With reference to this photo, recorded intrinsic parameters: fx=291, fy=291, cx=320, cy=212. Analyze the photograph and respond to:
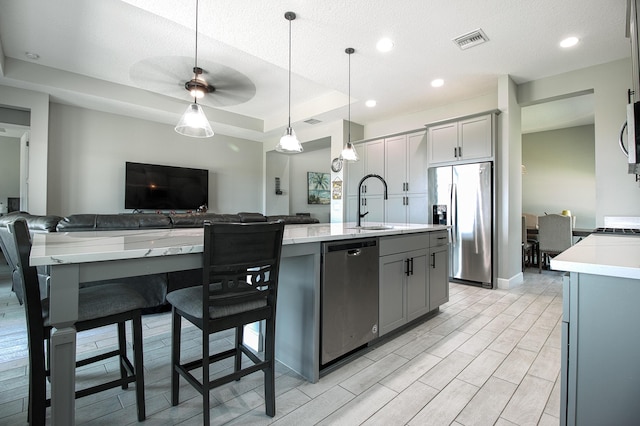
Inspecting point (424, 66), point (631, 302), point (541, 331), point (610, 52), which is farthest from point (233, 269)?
point (610, 52)

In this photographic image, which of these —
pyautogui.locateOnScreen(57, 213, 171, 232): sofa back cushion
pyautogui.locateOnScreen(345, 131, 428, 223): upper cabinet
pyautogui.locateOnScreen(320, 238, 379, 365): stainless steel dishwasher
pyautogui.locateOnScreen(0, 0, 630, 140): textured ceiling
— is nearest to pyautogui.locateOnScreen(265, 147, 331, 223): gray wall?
pyautogui.locateOnScreen(345, 131, 428, 223): upper cabinet

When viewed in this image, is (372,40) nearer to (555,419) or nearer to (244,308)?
(244,308)

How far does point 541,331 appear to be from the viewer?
251cm

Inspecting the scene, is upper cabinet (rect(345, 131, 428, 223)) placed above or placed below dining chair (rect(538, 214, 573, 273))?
above

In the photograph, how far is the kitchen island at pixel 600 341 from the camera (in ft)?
2.72

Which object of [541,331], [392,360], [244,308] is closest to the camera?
[244,308]

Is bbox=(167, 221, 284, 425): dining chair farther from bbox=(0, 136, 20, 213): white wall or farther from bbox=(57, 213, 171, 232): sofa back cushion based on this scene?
bbox=(0, 136, 20, 213): white wall

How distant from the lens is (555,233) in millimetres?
4641

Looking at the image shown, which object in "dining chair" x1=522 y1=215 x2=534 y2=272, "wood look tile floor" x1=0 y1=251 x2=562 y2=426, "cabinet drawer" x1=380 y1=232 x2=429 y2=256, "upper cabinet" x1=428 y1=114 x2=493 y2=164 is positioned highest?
"upper cabinet" x1=428 y1=114 x2=493 y2=164

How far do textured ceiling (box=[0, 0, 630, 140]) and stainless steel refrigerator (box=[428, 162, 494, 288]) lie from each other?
51.8 inches

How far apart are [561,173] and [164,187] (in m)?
8.76

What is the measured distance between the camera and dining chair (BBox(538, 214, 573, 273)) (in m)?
4.53

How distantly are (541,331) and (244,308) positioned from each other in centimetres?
260

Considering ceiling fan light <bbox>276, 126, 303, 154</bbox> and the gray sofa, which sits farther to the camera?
ceiling fan light <bbox>276, 126, 303, 154</bbox>
